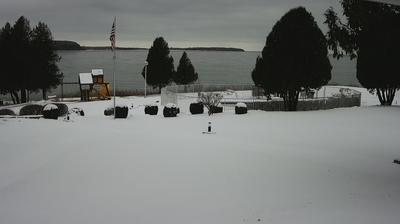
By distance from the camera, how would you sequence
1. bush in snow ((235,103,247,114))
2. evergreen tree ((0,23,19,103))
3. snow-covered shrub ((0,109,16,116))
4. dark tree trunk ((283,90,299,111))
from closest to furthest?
1. snow-covered shrub ((0,109,16,116))
2. bush in snow ((235,103,247,114))
3. dark tree trunk ((283,90,299,111))
4. evergreen tree ((0,23,19,103))

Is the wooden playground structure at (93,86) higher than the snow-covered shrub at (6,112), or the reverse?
the wooden playground structure at (93,86)

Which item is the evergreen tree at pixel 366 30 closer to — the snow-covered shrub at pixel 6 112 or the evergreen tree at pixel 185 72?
the snow-covered shrub at pixel 6 112

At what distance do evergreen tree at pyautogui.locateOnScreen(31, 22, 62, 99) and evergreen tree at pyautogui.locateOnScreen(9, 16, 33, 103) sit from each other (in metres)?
0.98

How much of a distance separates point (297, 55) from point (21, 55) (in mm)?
33182

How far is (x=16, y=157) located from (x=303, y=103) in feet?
82.8

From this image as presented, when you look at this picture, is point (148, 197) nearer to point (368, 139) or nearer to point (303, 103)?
point (368, 139)

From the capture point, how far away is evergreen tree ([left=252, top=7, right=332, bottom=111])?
2878 centimetres

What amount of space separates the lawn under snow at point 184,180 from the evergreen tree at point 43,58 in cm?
3585

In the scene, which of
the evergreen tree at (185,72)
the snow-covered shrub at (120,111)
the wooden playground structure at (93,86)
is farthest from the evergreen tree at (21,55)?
the snow-covered shrub at (120,111)

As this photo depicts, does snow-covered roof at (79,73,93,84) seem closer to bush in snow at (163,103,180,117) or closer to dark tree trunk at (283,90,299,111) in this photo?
bush in snow at (163,103,180,117)

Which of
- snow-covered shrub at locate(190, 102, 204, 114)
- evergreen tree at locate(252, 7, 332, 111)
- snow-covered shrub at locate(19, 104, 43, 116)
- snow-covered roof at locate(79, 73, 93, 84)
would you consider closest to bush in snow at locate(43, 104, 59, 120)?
snow-covered shrub at locate(19, 104, 43, 116)

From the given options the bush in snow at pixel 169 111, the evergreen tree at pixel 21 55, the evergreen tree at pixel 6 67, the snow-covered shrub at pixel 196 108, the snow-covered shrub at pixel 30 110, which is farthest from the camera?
the evergreen tree at pixel 21 55

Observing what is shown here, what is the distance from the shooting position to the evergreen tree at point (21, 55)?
47656mm

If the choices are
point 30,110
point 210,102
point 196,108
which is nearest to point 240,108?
point 210,102
